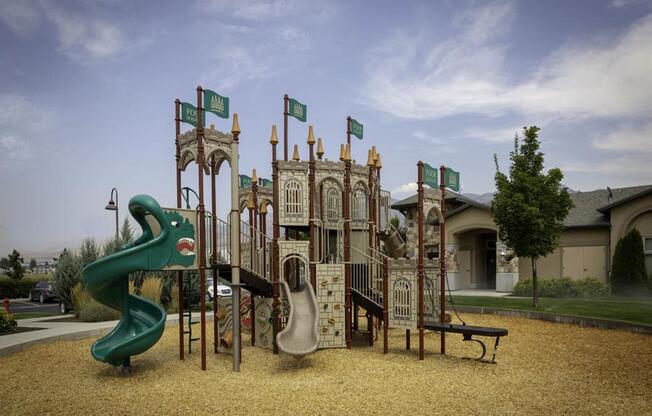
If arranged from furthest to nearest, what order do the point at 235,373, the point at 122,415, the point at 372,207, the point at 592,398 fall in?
1. the point at 372,207
2. the point at 235,373
3. the point at 592,398
4. the point at 122,415

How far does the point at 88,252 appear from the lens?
2138 centimetres

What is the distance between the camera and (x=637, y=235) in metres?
23.6

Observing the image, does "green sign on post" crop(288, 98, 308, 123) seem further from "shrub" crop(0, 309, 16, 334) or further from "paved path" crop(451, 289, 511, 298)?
"paved path" crop(451, 289, 511, 298)

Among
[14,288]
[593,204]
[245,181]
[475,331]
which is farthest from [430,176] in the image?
[14,288]

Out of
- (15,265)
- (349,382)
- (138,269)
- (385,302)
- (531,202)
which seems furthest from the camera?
(15,265)

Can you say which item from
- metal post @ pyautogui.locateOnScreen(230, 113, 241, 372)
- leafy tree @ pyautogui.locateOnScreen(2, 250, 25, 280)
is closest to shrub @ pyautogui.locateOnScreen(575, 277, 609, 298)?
metal post @ pyautogui.locateOnScreen(230, 113, 241, 372)

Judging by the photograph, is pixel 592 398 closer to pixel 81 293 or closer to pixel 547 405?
pixel 547 405

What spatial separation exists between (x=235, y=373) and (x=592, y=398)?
6.35 meters

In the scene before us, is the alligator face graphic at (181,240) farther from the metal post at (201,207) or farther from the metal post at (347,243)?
the metal post at (347,243)

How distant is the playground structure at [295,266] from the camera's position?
1049 cm

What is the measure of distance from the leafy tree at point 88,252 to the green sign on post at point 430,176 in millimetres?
15011

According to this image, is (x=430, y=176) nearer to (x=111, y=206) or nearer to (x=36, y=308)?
(x=111, y=206)

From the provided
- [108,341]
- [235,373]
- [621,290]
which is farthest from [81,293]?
[621,290]

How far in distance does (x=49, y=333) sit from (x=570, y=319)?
51.4ft
